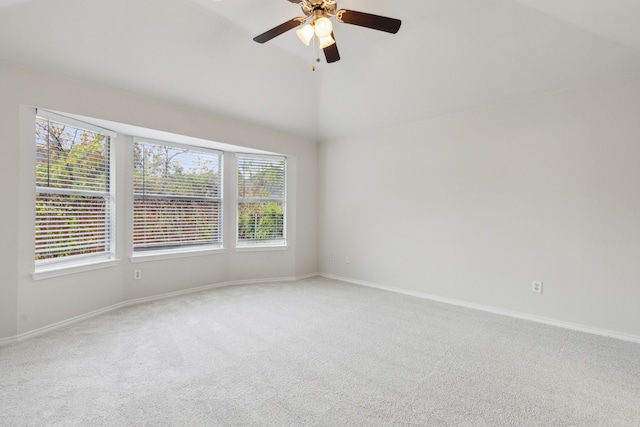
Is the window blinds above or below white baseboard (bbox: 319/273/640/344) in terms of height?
above

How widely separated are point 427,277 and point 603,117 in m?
2.55

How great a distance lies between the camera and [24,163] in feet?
9.02

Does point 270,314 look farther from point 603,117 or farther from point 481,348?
point 603,117

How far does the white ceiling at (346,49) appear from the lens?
8.28 ft

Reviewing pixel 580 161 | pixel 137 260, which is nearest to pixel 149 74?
pixel 137 260

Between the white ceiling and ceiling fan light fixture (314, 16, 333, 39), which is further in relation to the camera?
the white ceiling

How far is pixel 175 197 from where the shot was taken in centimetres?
422

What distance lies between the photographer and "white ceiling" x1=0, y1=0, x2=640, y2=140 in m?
2.52

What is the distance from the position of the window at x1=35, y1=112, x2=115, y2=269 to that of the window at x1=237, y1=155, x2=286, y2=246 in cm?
179

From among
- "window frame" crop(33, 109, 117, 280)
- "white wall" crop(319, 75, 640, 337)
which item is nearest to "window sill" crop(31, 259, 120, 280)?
"window frame" crop(33, 109, 117, 280)

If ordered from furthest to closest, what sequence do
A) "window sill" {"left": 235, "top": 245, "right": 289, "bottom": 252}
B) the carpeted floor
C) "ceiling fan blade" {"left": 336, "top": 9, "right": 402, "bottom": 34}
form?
"window sill" {"left": 235, "top": 245, "right": 289, "bottom": 252}
"ceiling fan blade" {"left": 336, "top": 9, "right": 402, "bottom": 34}
the carpeted floor

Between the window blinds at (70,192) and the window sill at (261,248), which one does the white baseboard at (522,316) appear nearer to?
the window sill at (261,248)

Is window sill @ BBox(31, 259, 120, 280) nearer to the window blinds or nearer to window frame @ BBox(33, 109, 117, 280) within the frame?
window frame @ BBox(33, 109, 117, 280)

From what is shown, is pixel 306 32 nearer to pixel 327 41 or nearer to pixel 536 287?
pixel 327 41
